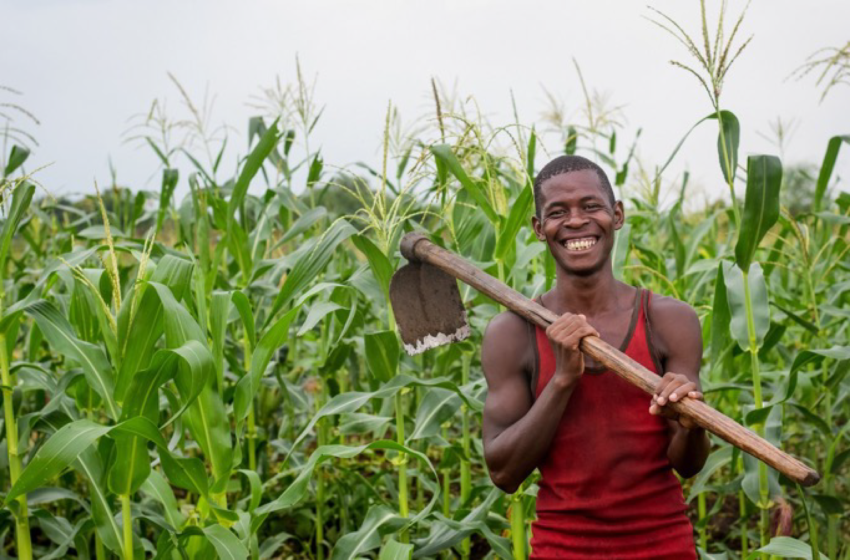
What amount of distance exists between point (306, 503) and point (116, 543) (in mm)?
1580

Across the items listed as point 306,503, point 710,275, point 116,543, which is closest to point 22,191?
point 116,543

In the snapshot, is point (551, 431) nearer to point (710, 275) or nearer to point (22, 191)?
point (22, 191)

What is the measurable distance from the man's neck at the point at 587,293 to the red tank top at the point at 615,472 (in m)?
0.10

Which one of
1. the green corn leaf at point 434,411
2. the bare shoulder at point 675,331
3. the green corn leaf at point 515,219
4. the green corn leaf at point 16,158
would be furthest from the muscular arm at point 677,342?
the green corn leaf at point 16,158

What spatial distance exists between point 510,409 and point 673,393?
17.4 inches

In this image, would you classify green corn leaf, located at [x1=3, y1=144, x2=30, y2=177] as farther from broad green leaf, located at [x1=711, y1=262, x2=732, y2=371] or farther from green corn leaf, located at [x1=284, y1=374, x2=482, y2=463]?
broad green leaf, located at [x1=711, y1=262, x2=732, y2=371]

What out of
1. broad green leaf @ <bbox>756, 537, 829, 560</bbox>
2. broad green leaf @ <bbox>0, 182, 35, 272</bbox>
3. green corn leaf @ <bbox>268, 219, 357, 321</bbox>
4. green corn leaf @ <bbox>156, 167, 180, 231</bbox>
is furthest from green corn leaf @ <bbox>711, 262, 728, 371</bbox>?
green corn leaf @ <bbox>156, 167, 180, 231</bbox>

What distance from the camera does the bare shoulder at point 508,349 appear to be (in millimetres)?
2400

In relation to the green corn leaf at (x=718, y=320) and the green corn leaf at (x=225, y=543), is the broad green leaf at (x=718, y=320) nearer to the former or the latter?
the green corn leaf at (x=718, y=320)

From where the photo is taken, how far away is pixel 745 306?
10.7 feet

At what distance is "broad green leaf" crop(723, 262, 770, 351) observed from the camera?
10.7 feet

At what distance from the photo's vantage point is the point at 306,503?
4.89m

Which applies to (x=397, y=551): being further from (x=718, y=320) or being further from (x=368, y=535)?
(x=718, y=320)

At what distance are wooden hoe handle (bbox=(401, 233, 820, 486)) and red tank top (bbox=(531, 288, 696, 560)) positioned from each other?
5.0 inches
